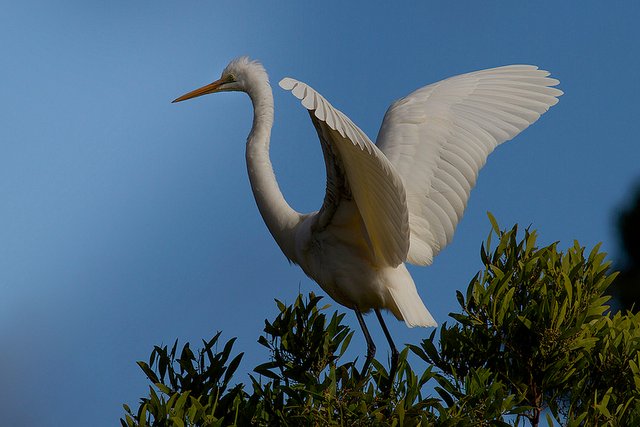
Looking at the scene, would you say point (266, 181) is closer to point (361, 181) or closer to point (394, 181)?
point (361, 181)

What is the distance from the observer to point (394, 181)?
3.37 meters

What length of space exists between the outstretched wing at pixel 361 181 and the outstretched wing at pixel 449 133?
365 mm

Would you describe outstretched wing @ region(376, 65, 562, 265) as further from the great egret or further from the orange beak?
the orange beak

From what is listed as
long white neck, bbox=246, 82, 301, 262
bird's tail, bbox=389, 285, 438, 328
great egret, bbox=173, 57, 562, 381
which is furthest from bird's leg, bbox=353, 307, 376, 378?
long white neck, bbox=246, 82, 301, 262

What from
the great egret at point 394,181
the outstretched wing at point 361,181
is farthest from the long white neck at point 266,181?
the outstretched wing at point 361,181

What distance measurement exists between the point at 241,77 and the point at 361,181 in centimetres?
157

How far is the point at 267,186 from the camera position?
4488 millimetres

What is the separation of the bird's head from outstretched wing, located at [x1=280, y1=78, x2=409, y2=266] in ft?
3.57

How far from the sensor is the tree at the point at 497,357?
131 inches

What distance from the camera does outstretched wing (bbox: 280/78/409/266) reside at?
2.98m

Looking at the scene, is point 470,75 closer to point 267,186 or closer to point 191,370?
point 267,186

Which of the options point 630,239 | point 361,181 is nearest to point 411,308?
point 361,181

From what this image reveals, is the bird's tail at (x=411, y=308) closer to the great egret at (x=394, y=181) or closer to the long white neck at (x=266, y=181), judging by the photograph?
the great egret at (x=394, y=181)

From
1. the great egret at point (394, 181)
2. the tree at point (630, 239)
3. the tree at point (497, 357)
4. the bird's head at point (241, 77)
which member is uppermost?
the tree at point (630, 239)
